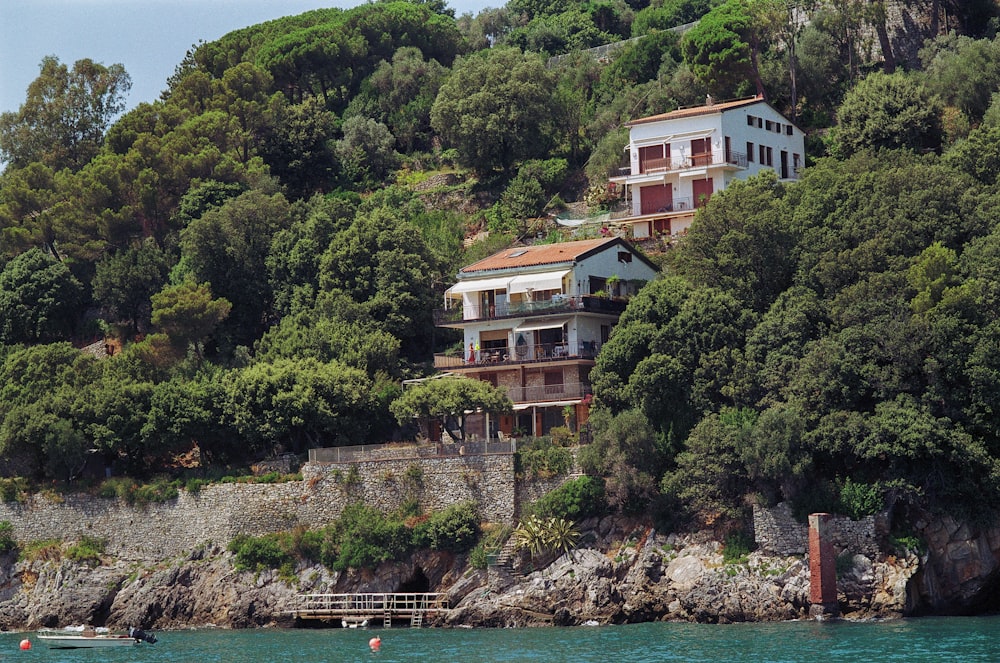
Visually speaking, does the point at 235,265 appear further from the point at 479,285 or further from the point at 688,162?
the point at 688,162

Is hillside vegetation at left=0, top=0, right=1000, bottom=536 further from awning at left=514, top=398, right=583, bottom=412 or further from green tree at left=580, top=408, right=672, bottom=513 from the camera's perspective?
awning at left=514, top=398, right=583, bottom=412

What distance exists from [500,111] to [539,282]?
74.7 ft

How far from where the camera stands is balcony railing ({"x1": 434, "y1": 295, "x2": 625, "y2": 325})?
68625 millimetres

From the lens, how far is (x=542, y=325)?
69.6 m

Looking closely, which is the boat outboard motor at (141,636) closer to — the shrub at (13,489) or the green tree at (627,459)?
the shrub at (13,489)

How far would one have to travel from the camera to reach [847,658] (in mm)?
45938

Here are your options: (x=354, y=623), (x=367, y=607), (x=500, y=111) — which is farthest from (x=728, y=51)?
(x=354, y=623)

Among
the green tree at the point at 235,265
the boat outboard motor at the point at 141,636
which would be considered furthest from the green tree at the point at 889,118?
the boat outboard motor at the point at 141,636

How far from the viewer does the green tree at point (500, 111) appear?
89625 millimetres

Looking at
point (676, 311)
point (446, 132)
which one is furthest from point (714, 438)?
point (446, 132)

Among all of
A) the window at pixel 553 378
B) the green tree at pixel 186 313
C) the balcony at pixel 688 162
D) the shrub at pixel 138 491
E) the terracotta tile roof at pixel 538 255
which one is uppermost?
the balcony at pixel 688 162

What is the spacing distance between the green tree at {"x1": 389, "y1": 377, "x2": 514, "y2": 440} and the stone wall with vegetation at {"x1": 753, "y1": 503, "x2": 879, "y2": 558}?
12370 mm

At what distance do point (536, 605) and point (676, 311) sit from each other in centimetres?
1277

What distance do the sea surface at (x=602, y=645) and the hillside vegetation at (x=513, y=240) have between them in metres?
5.87
